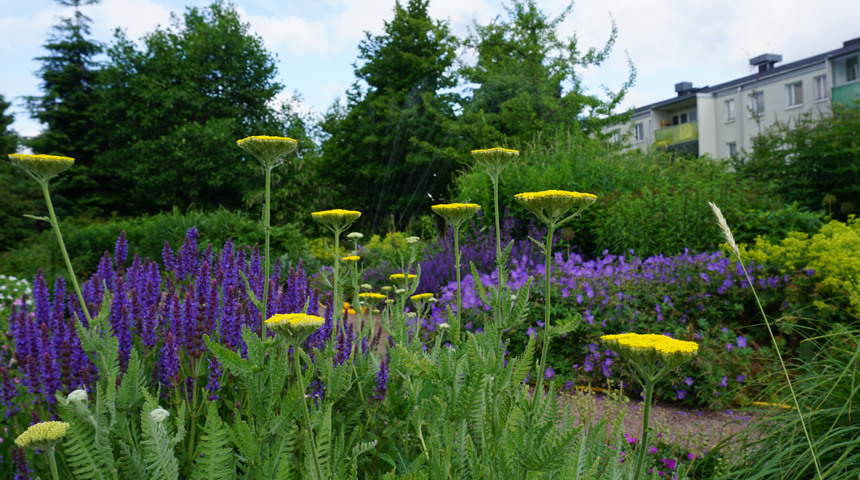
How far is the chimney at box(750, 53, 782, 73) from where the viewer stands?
31.2 metres

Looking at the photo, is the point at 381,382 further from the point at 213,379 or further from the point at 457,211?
the point at 457,211

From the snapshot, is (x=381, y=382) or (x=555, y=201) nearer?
(x=555, y=201)

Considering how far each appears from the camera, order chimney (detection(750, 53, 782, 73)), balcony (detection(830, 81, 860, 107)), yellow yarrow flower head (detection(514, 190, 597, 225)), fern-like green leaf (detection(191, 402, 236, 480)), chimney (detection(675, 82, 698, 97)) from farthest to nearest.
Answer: chimney (detection(675, 82, 698, 97)), chimney (detection(750, 53, 782, 73)), balcony (detection(830, 81, 860, 107)), yellow yarrow flower head (detection(514, 190, 597, 225)), fern-like green leaf (detection(191, 402, 236, 480))

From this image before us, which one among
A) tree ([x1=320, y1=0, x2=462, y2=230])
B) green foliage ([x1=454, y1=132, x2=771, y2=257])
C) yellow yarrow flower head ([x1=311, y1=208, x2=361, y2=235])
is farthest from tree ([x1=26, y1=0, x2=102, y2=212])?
yellow yarrow flower head ([x1=311, y1=208, x2=361, y2=235])

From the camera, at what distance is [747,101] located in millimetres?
31578

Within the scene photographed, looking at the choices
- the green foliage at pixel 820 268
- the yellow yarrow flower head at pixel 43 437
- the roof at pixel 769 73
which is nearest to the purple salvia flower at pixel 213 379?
the yellow yarrow flower head at pixel 43 437

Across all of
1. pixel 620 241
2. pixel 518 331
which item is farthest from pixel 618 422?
pixel 620 241

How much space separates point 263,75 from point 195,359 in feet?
81.0

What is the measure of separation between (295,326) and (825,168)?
29.5 feet

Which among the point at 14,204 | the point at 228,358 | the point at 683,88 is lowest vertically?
the point at 228,358

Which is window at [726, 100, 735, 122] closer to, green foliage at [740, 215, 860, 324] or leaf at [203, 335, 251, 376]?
green foliage at [740, 215, 860, 324]

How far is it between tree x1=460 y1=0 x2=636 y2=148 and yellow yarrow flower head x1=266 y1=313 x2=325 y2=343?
14.6m

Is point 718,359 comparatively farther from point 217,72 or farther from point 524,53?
point 217,72

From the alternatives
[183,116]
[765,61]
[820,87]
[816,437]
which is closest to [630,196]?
[816,437]
